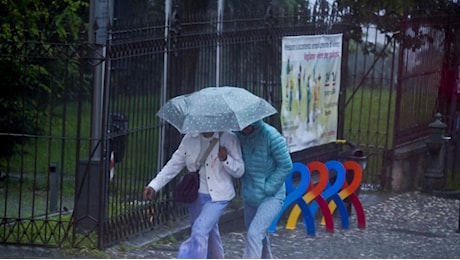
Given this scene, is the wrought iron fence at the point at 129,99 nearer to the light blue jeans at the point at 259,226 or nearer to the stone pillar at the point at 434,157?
the light blue jeans at the point at 259,226

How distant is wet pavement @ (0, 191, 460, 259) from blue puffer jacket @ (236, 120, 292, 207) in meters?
1.61

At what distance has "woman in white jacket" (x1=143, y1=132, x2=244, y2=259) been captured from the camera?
26.3 ft

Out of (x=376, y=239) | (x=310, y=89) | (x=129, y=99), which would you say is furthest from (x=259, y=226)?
(x=310, y=89)

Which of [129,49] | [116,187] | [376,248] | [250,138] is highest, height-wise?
[129,49]

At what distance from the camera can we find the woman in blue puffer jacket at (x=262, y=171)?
8.23m

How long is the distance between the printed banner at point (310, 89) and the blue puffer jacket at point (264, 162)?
3.75 metres

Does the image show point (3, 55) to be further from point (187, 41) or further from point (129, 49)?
point (187, 41)

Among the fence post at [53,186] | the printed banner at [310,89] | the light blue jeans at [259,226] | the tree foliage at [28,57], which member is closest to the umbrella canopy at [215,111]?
the light blue jeans at [259,226]

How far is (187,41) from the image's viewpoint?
10.7 metres

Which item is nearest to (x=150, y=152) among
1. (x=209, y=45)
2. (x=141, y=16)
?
(x=209, y=45)

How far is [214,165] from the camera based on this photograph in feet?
26.6

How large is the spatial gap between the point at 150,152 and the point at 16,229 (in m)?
1.60

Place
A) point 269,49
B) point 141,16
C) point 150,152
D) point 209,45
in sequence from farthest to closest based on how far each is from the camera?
point 141,16, point 269,49, point 209,45, point 150,152

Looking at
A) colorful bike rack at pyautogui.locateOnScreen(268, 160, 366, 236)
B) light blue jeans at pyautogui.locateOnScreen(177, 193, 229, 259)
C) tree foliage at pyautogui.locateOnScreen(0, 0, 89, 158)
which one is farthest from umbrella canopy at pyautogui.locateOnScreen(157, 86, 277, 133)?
colorful bike rack at pyautogui.locateOnScreen(268, 160, 366, 236)
